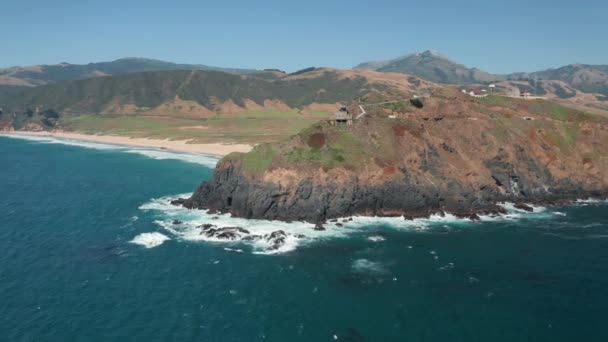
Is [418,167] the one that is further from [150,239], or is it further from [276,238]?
[150,239]

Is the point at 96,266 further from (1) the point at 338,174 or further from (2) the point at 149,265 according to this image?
(1) the point at 338,174

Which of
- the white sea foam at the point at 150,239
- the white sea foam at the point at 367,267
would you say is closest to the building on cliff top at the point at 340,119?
the white sea foam at the point at 367,267

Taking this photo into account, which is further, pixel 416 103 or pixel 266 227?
pixel 416 103

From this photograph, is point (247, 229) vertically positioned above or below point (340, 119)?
below

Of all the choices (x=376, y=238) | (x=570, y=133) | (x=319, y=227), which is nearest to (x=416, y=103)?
(x=570, y=133)

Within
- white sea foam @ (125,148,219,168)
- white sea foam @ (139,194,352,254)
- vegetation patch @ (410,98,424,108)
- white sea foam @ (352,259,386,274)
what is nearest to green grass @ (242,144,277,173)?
white sea foam @ (139,194,352,254)

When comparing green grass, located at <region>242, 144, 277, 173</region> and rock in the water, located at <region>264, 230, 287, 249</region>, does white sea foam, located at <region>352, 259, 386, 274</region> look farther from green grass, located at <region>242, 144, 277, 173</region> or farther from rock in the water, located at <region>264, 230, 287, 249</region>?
green grass, located at <region>242, 144, 277, 173</region>
